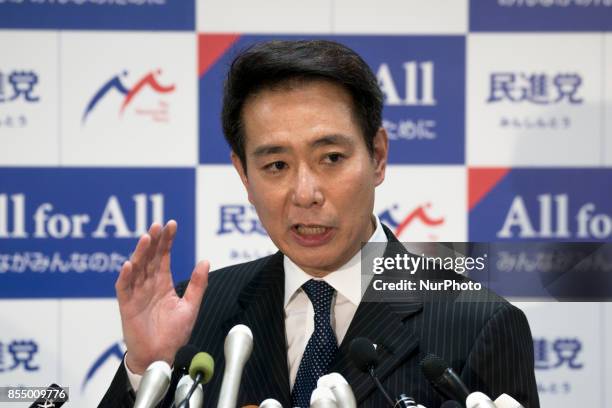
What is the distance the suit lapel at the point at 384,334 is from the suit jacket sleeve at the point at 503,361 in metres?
0.13

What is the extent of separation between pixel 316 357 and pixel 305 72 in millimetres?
578

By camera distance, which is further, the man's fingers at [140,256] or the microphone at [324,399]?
the man's fingers at [140,256]

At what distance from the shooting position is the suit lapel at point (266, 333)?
1688 mm

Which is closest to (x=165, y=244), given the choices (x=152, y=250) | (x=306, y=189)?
(x=152, y=250)

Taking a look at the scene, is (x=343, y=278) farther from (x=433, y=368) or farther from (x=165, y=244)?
(x=433, y=368)

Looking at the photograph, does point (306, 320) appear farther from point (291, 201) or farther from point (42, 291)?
point (42, 291)

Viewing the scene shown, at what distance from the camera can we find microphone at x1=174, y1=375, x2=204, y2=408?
111cm

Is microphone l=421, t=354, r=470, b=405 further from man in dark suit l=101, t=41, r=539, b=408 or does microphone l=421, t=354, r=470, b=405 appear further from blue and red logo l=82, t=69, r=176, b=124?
blue and red logo l=82, t=69, r=176, b=124


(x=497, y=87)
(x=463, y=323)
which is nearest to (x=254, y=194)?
(x=463, y=323)

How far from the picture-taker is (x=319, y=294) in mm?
1777

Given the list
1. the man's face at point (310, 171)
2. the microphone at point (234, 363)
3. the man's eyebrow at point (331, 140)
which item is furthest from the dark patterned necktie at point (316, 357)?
the microphone at point (234, 363)

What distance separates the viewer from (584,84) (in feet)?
10.1

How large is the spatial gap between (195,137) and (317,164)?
59.0 inches

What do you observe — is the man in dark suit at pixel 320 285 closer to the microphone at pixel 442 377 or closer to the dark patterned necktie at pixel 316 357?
the dark patterned necktie at pixel 316 357
